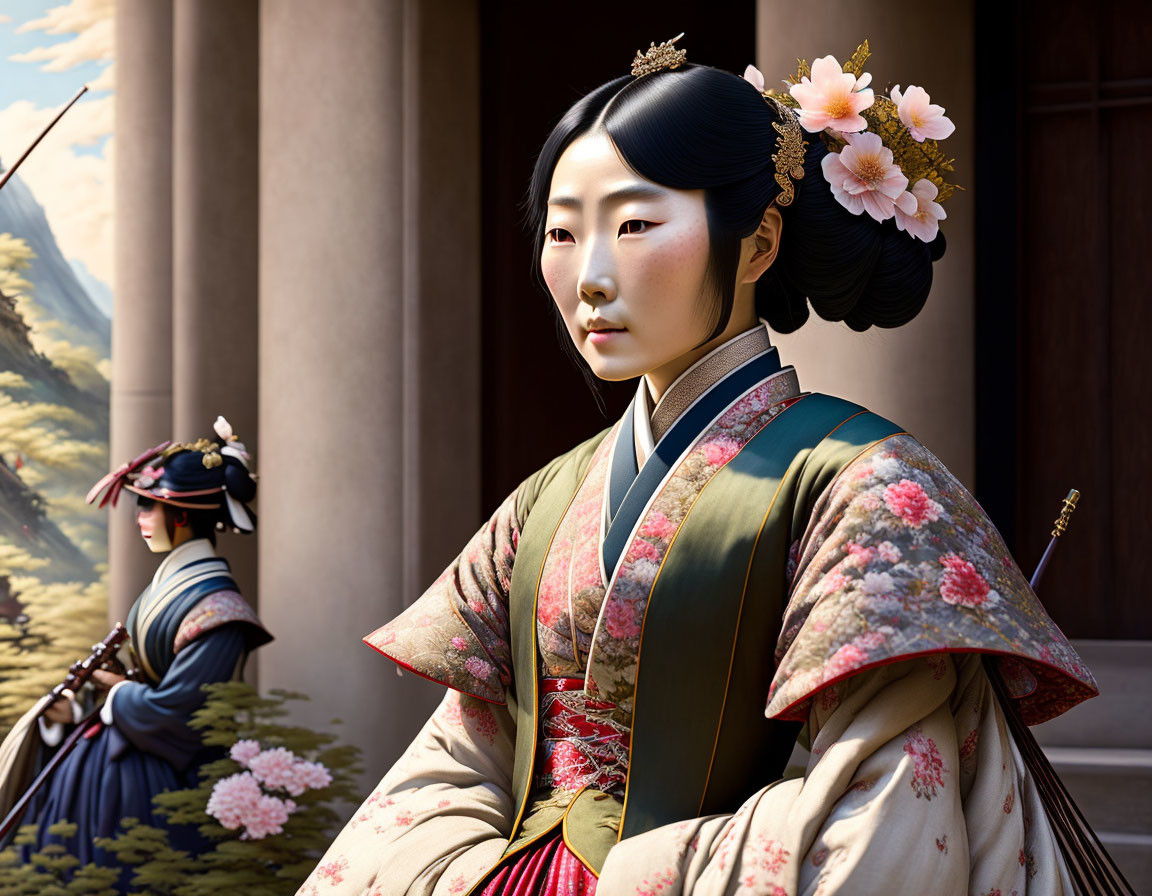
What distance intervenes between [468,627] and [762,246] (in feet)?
2.27

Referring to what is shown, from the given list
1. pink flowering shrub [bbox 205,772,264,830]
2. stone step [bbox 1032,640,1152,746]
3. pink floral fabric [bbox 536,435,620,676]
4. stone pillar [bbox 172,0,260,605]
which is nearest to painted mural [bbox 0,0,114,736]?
stone pillar [bbox 172,0,260,605]

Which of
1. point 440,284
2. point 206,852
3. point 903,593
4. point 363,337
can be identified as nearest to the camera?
point 903,593

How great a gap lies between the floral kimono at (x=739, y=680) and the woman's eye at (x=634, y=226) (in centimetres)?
22

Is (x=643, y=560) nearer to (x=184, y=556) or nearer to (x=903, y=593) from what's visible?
(x=903, y=593)

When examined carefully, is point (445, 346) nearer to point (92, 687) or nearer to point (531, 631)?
point (92, 687)

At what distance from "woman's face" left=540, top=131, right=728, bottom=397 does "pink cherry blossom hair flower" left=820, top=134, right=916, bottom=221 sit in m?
0.20

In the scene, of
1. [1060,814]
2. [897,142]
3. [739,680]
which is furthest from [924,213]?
[1060,814]

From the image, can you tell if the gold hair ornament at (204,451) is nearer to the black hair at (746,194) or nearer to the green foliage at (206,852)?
the green foliage at (206,852)

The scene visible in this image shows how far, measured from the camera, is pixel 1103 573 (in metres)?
3.79

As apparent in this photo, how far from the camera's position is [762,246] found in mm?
1771

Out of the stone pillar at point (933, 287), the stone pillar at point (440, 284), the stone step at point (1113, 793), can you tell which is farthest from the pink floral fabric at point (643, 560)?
the stone pillar at point (440, 284)

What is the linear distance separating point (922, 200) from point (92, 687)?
2.96 meters

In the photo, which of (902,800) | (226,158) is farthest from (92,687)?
(902,800)

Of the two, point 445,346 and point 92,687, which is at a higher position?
point 445,346
